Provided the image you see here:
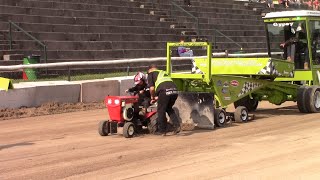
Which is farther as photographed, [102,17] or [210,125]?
[102,17]

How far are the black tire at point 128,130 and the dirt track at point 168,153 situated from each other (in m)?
0.20

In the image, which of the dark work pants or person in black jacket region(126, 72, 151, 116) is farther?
person in black jacket region(126, 72, 151, 116)

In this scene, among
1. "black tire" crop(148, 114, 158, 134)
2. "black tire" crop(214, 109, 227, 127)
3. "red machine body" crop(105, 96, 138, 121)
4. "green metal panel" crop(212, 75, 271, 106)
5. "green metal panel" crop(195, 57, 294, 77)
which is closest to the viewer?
"red machine body" crop(105, 96, 138, 121)

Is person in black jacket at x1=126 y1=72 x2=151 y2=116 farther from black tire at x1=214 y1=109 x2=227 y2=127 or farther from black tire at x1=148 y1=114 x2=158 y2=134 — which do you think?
black tire at x1=214 y1=109 x2=227 y2=127

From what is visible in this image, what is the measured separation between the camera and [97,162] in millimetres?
8250

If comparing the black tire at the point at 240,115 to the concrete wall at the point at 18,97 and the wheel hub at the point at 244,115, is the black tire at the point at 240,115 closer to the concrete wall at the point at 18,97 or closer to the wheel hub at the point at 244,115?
the wheel hub at the point at 244,115

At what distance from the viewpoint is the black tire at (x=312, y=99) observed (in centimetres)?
1319

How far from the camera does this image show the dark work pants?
408 inches

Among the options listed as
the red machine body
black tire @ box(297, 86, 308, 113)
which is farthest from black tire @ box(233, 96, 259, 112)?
the red machine body

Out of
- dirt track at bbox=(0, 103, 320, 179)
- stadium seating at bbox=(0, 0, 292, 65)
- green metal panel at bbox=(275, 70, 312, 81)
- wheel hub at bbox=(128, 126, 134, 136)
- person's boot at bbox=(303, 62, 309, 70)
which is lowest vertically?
dirt track at bbox=(0, 103, 320, 179)

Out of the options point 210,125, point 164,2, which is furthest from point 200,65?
point 164,2

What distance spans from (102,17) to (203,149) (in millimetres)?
17517

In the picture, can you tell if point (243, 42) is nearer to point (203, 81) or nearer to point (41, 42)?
point (41, 42)

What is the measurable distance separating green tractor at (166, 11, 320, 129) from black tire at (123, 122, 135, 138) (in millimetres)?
1449
